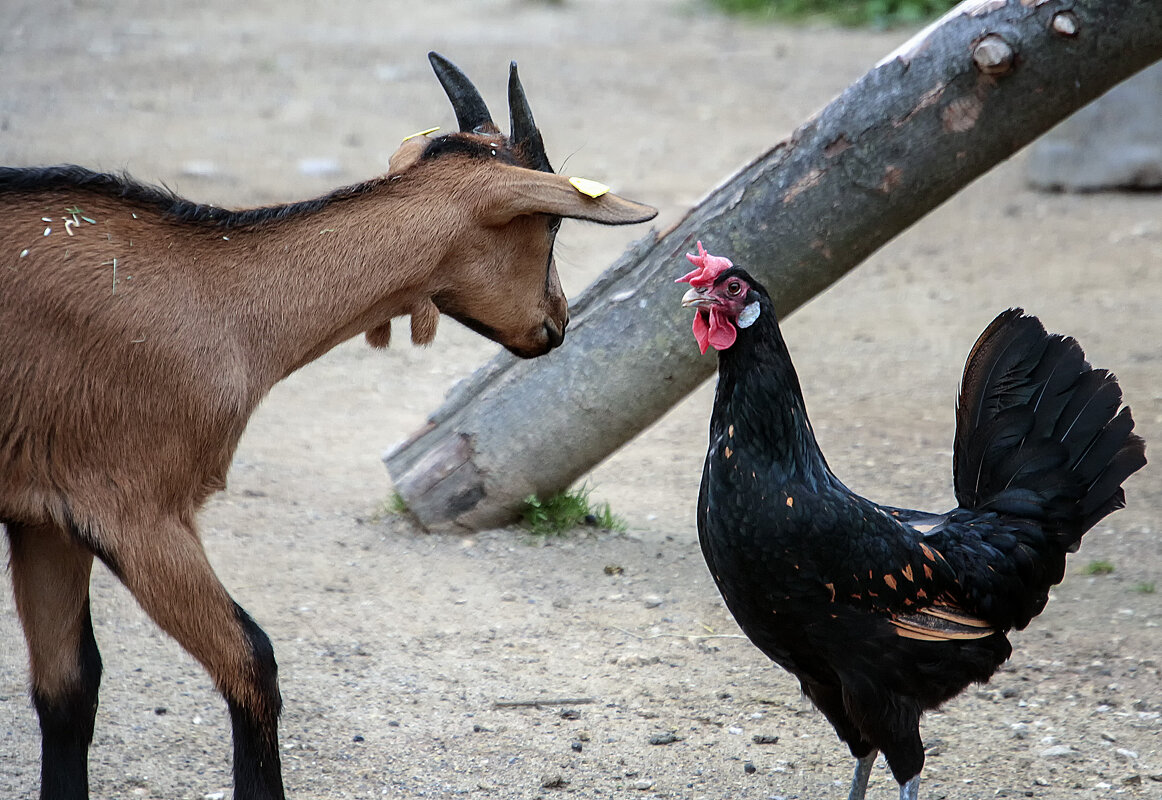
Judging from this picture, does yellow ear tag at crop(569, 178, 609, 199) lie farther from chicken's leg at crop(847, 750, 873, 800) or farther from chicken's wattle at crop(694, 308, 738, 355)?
chicken's leg at crop(847, 750, 873, 800)

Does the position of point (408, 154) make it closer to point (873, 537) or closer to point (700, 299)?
point (700, 299)

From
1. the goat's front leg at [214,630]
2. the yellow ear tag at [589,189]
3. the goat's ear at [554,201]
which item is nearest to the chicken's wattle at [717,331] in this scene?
the goat's ear at [554,201]

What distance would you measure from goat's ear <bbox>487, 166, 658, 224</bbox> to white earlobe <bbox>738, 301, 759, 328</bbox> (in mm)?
358

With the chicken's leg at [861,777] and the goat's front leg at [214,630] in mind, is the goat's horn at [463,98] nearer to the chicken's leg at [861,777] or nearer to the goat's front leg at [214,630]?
the goat's front leg at [214,630]

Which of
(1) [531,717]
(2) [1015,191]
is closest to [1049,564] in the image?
(1) [531,717]

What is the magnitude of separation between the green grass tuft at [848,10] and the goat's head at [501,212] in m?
13.2

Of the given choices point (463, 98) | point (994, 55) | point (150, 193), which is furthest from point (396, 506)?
point (994, 55)

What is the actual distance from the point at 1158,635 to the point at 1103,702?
589 mm

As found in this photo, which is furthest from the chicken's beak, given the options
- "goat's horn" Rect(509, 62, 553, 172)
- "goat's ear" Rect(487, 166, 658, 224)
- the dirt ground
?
the dirt ground

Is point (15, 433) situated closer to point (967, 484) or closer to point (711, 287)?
point (711, 287)

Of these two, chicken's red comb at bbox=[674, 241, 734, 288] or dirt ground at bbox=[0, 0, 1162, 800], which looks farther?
dirt ground at bbox=[0, 0, 1162, 800]

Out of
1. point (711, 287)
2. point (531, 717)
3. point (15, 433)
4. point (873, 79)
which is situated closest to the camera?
point (15, 433)

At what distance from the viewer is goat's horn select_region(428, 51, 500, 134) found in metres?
3.61

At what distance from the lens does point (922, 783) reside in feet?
13.0
